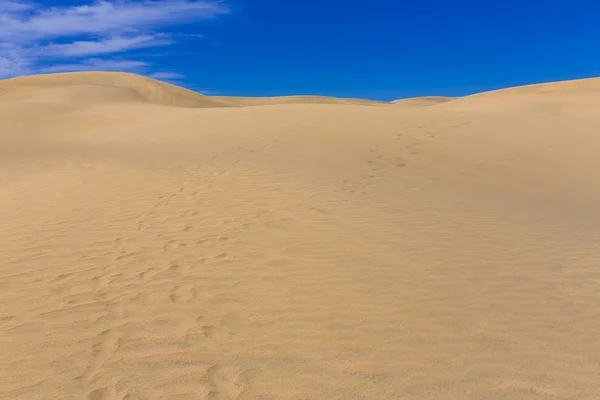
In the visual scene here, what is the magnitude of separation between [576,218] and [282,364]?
6.77 meters

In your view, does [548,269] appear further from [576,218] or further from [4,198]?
[4,198]

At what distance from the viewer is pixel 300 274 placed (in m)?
5.31

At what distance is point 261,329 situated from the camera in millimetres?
4160

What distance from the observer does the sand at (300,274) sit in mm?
3543

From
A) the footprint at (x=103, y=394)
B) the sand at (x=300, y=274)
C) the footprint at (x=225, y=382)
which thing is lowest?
the footprint at (x=103, y=394)

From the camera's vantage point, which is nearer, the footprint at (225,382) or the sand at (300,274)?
the footprint at (225,382)

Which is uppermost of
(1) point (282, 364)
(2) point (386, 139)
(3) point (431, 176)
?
(2) point (386, 139)

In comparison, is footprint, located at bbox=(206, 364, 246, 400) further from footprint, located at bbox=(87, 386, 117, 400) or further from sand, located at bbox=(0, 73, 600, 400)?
footprint, located at bbox=(87, 386, 117, 400)

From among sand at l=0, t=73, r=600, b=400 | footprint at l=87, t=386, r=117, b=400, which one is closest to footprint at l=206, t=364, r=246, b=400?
sand at l=0, t=73, r=600, b=400

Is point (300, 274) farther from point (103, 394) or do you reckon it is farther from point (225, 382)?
point (103, 394)

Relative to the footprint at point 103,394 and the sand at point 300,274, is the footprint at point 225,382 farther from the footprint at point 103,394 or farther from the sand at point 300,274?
the footprint at point 103,394

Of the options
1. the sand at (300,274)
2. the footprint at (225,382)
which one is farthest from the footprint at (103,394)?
the footprint at (225,382)

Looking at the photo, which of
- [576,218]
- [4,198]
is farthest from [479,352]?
[4,198]

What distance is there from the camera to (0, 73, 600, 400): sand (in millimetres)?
3543
